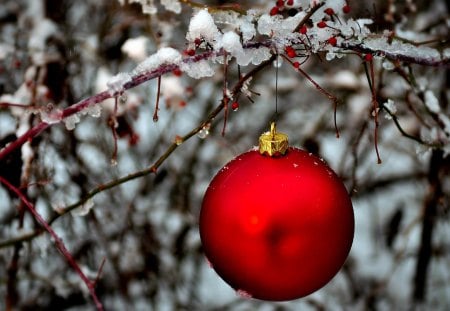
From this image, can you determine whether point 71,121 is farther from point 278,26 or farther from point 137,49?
point 137,49

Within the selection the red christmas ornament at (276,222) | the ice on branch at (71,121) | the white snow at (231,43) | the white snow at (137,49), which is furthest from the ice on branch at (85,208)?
the white snow at (137,49)

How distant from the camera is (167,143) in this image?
3.07 meters

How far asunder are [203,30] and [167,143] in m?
2.08

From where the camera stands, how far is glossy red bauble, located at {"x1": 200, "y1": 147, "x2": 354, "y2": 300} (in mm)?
944

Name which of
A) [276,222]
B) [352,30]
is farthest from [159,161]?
[352,30]

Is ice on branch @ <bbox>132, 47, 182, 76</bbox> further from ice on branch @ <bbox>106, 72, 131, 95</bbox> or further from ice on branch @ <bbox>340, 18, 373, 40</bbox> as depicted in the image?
ice on branch @ <bbox>340, 18, 373, 40</bbox>

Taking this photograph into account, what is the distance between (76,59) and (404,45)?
4.72 feet

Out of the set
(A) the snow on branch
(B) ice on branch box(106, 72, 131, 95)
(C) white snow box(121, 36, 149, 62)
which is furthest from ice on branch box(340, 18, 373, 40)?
(C) white snow box(121, 36, 149, 62)

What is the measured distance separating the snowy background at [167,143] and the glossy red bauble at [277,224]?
20 centimetres

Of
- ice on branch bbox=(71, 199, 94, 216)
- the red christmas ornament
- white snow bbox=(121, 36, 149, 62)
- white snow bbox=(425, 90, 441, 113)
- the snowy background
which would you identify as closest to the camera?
the red christmas ornament

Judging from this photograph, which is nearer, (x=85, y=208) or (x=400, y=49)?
(x=400, y=49)

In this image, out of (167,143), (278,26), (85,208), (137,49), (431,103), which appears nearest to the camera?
(278,26)

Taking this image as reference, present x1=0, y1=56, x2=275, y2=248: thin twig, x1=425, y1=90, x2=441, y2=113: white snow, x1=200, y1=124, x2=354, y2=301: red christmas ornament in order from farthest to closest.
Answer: x1=425, y1=90, x2=441, y2=113: white snow, x1=0, y1=56, x2=275, y2=248: thin twig, x1=200, y1=124, x2=354, y2=301: red christmas ornament

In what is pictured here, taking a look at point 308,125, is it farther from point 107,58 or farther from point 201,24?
point 201,24
